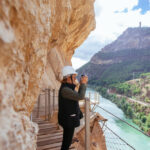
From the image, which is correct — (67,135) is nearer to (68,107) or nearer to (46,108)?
(68,107)

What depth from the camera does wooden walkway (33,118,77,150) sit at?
238 cm

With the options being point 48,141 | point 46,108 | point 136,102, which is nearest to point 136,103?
point 136,102

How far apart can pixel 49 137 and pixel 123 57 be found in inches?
4028

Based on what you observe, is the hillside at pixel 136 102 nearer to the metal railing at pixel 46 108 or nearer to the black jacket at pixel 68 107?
the metal railing at pixel 46 108

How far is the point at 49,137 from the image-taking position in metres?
2.71

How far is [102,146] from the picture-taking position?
4.57 meters

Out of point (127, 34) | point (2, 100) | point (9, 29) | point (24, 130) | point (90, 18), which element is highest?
point (127, 34)

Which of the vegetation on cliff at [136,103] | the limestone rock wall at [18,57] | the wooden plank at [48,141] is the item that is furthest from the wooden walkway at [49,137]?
the vegetation on cliff at [136,103]

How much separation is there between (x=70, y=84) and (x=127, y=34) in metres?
137

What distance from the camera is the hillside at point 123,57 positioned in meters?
84.6

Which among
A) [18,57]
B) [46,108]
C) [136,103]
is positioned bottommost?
[136,103]

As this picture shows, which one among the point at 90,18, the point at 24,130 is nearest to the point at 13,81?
the point at 24,130

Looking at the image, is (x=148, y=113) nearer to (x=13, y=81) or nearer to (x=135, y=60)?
(x=13, y=81)

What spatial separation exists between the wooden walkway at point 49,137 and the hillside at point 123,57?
78.5 m
